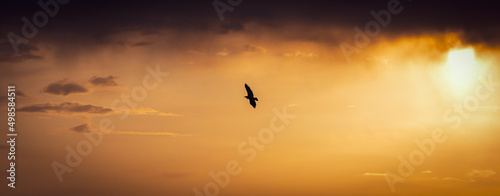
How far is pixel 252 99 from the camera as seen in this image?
42.9m

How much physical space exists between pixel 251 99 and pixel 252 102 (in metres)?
0.44

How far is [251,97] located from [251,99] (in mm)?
294

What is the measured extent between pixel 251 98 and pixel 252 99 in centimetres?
22

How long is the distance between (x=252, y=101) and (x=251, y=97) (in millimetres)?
594

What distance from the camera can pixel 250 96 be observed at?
4344 cm

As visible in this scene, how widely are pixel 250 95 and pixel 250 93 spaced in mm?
311

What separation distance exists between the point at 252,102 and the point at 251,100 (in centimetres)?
31

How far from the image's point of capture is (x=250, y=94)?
4391cm

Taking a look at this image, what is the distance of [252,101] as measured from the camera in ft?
141

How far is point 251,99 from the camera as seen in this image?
43094 mm

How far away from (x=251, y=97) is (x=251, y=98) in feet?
0.69

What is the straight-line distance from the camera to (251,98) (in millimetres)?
43031

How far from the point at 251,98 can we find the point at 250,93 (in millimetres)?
1159
